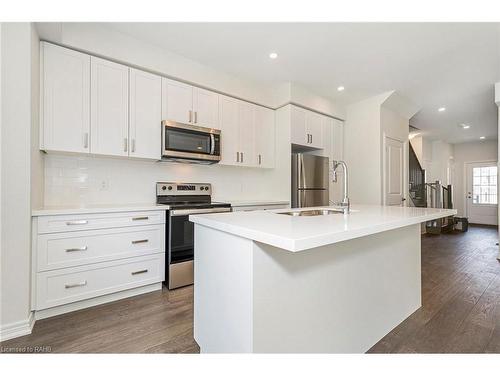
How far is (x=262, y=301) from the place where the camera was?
1091mm

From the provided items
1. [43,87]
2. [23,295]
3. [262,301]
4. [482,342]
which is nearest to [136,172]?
[43,87]

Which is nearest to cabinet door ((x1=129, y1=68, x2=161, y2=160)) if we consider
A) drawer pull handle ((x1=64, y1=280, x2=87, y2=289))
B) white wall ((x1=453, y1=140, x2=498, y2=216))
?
drawer pull handle ((x1=64, y1=280, x2=87, y2=289))

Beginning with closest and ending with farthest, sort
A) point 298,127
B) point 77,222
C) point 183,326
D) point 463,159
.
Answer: point 183,326, point 77,222, point 298,127, point 463,159

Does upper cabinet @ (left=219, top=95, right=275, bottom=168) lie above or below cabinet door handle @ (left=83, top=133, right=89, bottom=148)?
above

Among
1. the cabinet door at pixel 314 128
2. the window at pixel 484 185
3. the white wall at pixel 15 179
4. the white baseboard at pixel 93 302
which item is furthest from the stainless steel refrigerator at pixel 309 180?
the window at pixel 484 185

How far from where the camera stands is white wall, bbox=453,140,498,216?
751 cm

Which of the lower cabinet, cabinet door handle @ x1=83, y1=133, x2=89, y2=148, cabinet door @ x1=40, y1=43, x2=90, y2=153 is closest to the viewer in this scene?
the lower cabinet

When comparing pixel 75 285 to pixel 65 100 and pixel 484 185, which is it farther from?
pixel 484 185

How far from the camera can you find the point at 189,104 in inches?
116

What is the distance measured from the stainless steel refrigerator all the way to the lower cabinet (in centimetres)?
196

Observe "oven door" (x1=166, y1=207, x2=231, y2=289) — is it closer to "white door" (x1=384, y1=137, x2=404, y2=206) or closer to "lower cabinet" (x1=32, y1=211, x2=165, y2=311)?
"lower cabinet" (x1=32, y1=211, x2=165, y2=311)

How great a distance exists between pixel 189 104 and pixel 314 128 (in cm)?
202

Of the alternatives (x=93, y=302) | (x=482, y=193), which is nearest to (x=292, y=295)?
(x=93, y=302)

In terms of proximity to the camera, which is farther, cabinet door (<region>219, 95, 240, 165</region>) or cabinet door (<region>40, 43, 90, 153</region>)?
cabinet door (<region>219, 95, 240, 165</region>)
